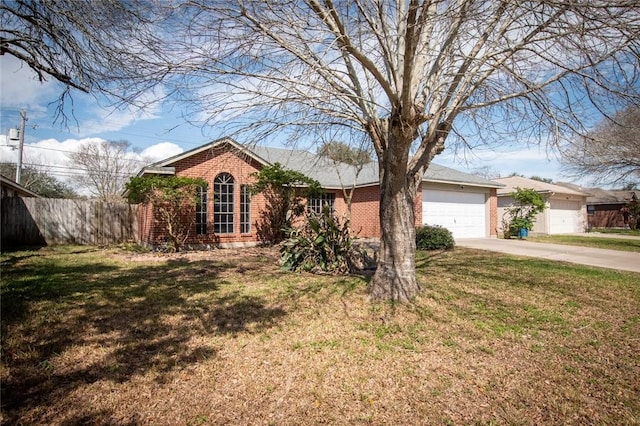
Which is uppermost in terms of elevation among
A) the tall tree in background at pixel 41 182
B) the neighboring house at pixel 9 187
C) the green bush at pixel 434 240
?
the tall tree in background at pixel 41 182

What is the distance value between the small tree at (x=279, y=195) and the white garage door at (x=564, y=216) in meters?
19.6

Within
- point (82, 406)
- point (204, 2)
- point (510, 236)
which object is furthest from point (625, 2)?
point (510, 236)

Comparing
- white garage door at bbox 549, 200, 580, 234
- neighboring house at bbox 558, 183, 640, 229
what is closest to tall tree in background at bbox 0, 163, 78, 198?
white garage door at bbox 549, 200, 580, 234

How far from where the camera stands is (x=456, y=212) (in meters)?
17.4

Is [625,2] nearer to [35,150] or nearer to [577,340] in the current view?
[577,340]

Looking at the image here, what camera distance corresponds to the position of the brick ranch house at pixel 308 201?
42.8 ft

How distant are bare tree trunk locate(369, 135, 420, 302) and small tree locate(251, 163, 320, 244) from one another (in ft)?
26.1

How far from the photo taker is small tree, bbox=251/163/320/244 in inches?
519

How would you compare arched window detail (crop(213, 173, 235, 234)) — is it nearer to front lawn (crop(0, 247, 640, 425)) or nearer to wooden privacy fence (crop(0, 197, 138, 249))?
wooden privacy fence (crop(0, 197, 138, 249))

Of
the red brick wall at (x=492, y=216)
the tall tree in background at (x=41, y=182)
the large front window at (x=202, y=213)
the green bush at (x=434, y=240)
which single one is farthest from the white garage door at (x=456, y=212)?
the tall tree in background at (x=41, y=182)

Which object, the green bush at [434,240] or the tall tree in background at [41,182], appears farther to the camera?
the tall tree in background at [41,182]

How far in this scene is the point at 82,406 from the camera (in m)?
2.70

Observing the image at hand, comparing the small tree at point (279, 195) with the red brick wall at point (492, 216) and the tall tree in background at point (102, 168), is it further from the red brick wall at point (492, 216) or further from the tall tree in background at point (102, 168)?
the tall tree in background at point (102, 168)

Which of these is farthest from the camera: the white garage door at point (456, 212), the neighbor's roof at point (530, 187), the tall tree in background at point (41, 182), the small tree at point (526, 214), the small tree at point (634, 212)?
the tall tree in background at point (41, 182)
